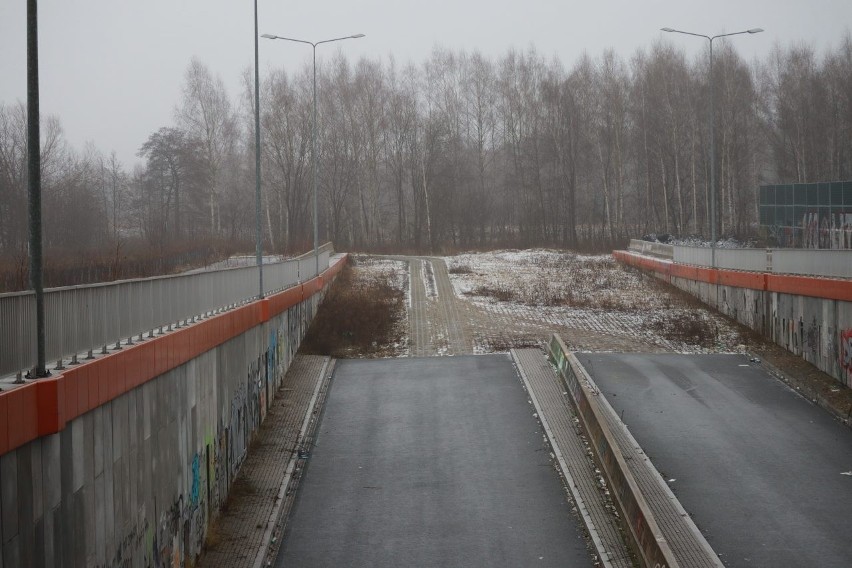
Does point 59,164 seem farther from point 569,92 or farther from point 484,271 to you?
point 569,92

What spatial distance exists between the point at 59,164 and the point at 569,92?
156 ft

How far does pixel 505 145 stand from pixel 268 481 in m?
67.3

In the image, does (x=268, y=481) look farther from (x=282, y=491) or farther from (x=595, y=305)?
(x=595, y=305)

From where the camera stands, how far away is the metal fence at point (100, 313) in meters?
8.15

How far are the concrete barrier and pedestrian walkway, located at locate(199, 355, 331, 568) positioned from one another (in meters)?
5.69

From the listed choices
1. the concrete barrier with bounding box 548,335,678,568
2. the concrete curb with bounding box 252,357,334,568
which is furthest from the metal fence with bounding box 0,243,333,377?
the concrete barrier with bounding box 548,335,678,568

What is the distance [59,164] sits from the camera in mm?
37500

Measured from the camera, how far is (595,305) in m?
39.0

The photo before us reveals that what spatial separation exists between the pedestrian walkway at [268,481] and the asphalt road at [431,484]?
343mm

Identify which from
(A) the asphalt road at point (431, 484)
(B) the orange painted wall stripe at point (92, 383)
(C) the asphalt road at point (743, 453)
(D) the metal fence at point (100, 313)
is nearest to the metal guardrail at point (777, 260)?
(C) the asphalt road at point (743, 453)

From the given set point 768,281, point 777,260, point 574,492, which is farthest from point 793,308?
point 574,492

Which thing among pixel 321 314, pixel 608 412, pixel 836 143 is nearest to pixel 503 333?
pixel 321 314

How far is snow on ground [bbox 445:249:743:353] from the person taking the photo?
32406 mm

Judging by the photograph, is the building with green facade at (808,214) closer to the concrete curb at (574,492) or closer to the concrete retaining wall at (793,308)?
the concrete retaining wall at (793,308)
